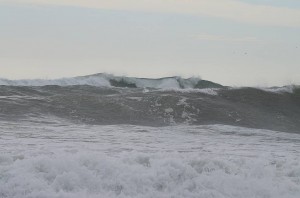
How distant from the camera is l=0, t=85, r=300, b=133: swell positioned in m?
12.7

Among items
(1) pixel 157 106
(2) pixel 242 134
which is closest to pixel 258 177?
(2) pixel 242 134

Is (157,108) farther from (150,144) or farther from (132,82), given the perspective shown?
(132,82)

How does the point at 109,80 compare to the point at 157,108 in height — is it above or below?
above

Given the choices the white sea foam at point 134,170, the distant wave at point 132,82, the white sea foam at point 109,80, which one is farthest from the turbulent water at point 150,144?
the distant wave at point 132,82

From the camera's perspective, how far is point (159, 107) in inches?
563

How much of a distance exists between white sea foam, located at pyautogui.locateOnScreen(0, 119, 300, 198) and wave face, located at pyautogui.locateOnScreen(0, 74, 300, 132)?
343 cm

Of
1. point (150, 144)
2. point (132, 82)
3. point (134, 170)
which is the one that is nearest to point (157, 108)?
point (150, 144)

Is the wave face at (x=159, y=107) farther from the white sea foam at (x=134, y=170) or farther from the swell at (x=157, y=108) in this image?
the white sea foam at (x=134, y=170)

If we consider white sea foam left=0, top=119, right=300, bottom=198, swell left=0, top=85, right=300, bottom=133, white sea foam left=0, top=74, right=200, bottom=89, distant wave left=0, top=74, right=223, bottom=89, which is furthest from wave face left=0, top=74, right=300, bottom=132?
distant wave left=0, top=74, right=223, bottom=89

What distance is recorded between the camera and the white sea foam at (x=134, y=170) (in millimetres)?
5941

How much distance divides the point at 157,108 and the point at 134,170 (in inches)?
306

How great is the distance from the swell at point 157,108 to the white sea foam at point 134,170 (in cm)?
340

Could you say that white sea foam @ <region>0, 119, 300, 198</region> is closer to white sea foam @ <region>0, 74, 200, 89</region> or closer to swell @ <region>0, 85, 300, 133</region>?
swell @ <region>0, 85, 300, 133</region>

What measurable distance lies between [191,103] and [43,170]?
9.13 metres
